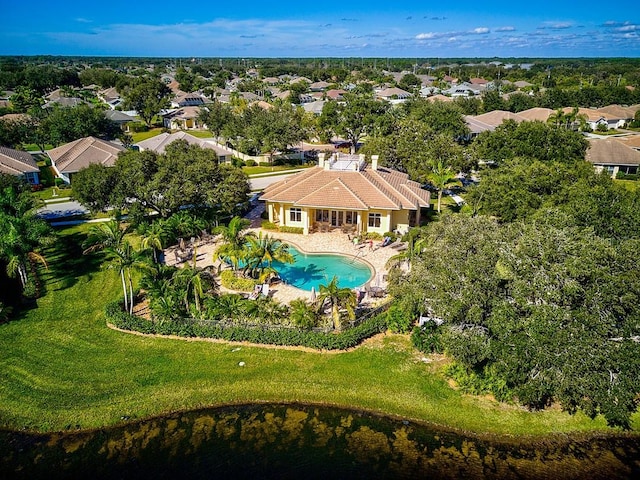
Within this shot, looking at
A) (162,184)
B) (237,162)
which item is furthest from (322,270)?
(237,162)

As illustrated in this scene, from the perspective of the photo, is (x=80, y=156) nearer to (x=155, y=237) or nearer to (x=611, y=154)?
(x=155, y=237)

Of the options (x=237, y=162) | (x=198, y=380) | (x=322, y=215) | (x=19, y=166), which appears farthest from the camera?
(x=237, y=162)

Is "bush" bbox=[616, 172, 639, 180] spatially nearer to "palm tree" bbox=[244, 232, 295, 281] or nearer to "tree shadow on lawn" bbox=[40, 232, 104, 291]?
"palm tree" bbox=[244, 232, 295, 281]

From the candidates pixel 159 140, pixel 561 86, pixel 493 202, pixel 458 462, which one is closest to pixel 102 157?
pixel 159 140


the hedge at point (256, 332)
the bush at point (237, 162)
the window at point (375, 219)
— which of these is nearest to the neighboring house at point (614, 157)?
the window at point (375, 219)

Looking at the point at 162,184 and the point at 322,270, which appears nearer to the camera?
the point at 322,270

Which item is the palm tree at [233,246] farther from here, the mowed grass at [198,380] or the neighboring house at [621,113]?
the neighboring house at [621,113]

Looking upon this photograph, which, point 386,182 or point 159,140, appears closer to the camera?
point 386,182

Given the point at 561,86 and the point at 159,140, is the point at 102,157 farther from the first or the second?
the point at 561,86
